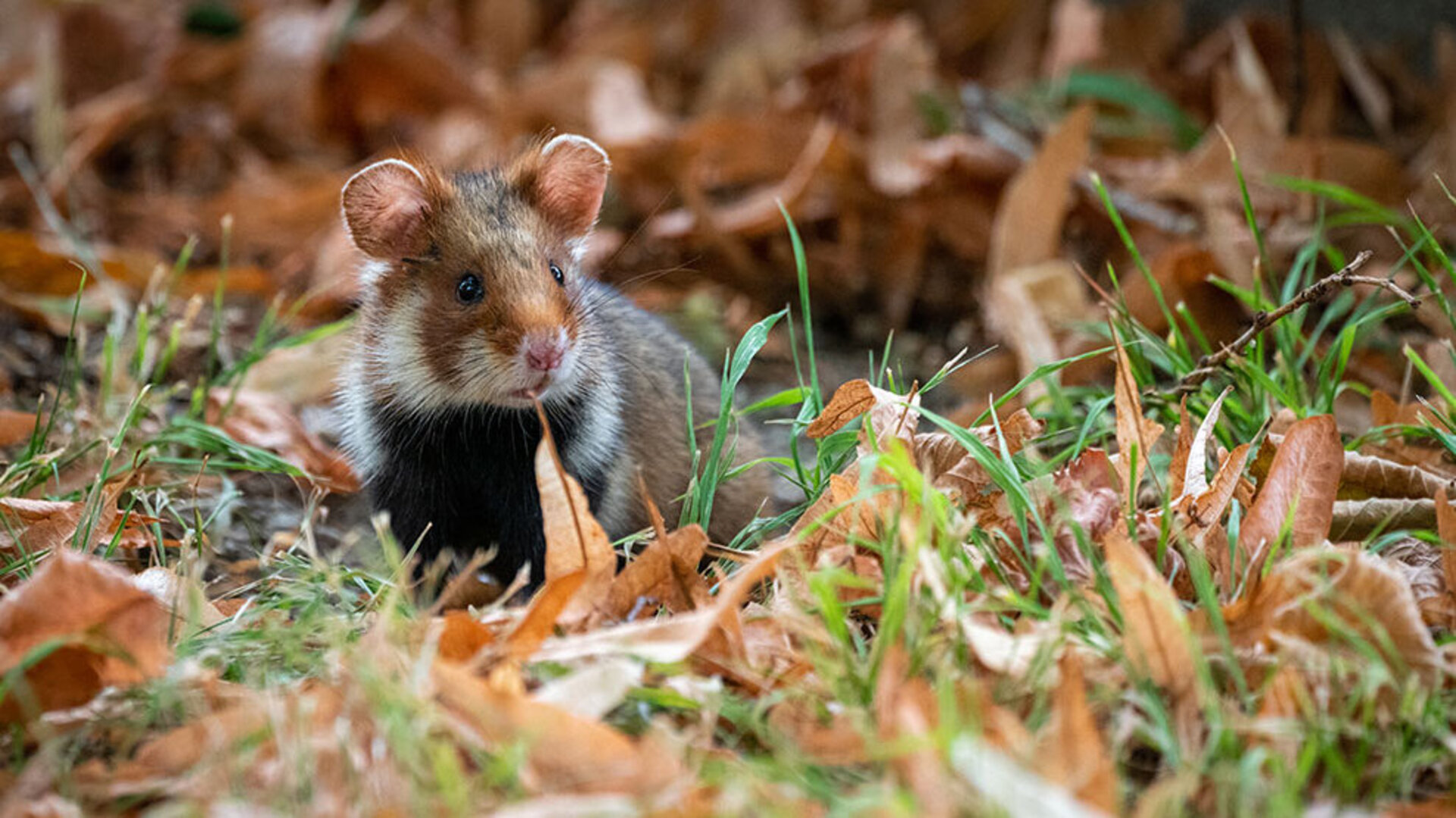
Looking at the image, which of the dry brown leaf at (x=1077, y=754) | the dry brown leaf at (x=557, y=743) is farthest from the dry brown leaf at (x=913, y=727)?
the dry brown leaf at (x=557, y=743)

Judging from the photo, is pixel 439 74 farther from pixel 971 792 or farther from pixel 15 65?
pixel 971 792

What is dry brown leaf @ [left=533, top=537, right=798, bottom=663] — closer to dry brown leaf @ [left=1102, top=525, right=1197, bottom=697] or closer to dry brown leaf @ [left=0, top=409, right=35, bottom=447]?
dry brown leaf @ [left=1102, top=525, right=1197, bottom=697]

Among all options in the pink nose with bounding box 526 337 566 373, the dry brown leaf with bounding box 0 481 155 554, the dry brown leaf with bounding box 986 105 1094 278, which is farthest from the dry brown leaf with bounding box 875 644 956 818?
the dry brown leaf with bounding box 986 105 1094 278

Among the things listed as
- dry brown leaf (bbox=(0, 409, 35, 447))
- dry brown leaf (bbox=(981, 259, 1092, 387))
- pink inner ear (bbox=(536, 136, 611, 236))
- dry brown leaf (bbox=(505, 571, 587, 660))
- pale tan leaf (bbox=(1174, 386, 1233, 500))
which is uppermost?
pink inner ear (bbox=(536, 136, 611, 236))

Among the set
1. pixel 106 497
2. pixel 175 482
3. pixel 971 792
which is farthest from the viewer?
pixel 175 482


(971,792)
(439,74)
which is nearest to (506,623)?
(971,792)

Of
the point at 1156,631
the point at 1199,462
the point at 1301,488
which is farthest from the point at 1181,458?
the point at 1156,631

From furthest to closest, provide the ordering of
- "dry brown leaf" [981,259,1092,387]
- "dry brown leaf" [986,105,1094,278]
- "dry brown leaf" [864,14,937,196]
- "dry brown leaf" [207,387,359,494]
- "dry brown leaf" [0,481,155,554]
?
"dry brown leaf" [864,14,937,196] → "dry brown leaf" [986,105,1094,278] → "dry brown leaf" [981,259,1092,387] → "dry brown leaf" [207,387,359,494] → "dry brown leaf" [0,481,155,554]
